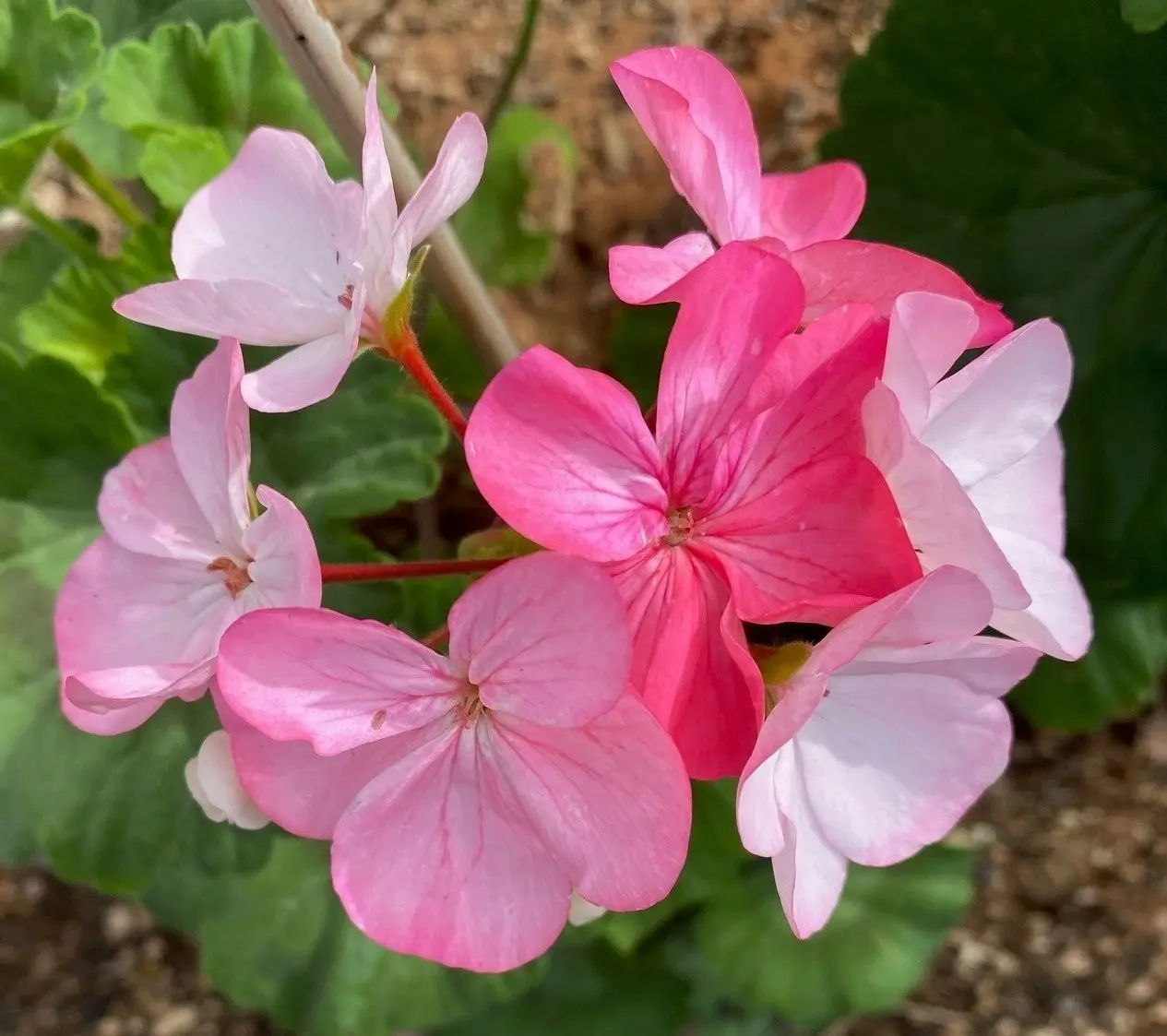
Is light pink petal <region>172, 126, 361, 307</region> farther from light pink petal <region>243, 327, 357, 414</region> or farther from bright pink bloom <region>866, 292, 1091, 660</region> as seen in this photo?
bright pink bloom <region>866, 292, 1091, 660</region>

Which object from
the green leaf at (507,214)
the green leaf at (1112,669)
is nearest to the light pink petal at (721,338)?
the green leaf at (507,214)

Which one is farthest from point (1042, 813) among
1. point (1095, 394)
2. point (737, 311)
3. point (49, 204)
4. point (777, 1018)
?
point (49, 204)

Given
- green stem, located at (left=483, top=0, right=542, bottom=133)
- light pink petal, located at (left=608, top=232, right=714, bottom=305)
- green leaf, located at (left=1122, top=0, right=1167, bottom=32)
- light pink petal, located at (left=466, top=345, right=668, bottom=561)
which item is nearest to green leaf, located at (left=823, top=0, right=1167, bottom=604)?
green leaf, located at (left=1122, top=0, right=1167, bottom=32)

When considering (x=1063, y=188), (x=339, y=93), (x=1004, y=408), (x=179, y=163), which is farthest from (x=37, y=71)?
(x=1063, y=188)

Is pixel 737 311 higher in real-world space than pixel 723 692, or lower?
higher

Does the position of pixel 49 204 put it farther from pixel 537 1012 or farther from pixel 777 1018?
pixel 777 1018

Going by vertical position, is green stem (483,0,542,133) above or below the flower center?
above

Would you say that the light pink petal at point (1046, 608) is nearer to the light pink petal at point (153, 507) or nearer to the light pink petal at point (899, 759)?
the light pink petal at point (899, 759)
